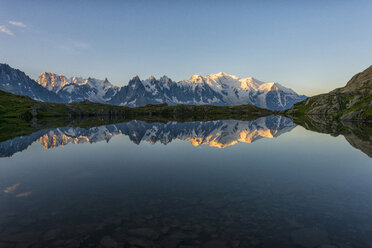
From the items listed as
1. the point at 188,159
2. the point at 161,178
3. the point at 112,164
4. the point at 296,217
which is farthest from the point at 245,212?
the point at 112,164

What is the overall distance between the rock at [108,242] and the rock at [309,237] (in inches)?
435

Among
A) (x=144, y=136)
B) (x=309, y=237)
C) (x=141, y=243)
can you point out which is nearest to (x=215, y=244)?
(x=141, y=243)

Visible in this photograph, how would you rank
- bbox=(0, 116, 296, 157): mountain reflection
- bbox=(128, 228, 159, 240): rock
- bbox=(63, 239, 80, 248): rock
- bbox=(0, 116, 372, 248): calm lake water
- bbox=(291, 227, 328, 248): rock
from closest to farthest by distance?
bbox=(63, 239, 80, 248): rock < bbox=(291, 227, 328, 248): rock < bbox=(0, 116, 372, 248): calm lake water < bbox=(128, 228, 159, 240): rock < bbox=(0, 116, 296, 157): mountain reflection

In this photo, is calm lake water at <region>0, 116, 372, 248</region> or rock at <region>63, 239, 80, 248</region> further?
calm lake water at <region>0, 116, 372, 248</region>

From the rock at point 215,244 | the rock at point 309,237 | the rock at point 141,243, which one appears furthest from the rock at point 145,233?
the rock at point 309,237

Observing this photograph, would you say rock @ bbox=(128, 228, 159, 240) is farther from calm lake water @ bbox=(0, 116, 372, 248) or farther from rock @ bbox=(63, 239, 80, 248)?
rock @ bbox=(63, 239, 80, 248)

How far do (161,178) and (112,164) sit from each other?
1213 cm

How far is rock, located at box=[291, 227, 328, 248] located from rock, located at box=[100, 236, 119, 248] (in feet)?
36.3

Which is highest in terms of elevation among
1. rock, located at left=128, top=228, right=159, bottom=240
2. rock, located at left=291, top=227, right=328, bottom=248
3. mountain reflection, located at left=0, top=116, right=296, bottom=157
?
mountain reflection, located at left=0, top=116, right=296, bottom=157

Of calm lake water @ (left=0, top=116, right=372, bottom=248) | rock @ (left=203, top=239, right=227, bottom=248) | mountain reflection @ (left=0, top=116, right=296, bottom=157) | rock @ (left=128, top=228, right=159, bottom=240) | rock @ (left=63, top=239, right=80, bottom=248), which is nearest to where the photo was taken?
rock @ (left=203, top=239, right=227, bottom=248)

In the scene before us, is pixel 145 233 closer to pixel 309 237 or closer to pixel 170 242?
pixel 170 242

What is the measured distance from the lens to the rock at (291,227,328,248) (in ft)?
44.3

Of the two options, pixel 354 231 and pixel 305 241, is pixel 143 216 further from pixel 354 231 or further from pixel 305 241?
pixel 354 231

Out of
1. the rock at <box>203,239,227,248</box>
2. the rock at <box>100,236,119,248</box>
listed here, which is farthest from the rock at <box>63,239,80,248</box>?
the rock at <box>203,239,227,248</box>
